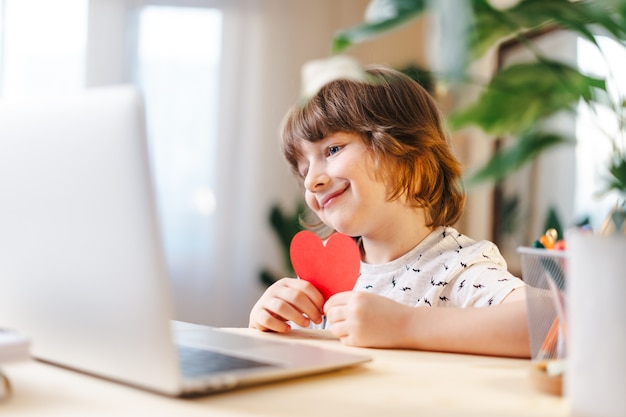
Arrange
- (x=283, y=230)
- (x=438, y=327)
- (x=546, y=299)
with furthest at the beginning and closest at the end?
(x=283, y=230) < (x=438, y=327) < (x=546, y=299)

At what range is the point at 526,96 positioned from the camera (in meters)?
0.62

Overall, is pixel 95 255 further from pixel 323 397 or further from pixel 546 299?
pixel 546 299

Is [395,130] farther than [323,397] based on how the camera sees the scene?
Yes

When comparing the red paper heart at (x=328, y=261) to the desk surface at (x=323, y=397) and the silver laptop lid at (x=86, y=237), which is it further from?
the silver laptop lid at (x=86, y=237)

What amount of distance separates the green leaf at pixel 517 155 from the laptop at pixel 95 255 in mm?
265

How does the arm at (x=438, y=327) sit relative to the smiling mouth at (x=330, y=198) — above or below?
below

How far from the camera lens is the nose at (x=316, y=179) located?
1.40 metres

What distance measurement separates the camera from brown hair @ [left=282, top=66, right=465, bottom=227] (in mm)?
1435

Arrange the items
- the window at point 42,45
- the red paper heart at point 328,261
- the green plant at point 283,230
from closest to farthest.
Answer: the red paper heart at point 328,261 → the window at point 42,45 → the green plant at point 283,230

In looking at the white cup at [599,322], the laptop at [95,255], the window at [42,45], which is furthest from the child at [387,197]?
the window at [42,45]

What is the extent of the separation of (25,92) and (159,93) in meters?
0.66

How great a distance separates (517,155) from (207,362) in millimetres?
370

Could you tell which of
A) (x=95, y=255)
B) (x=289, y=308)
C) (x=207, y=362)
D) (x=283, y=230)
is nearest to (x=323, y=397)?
(x=207, y=362)

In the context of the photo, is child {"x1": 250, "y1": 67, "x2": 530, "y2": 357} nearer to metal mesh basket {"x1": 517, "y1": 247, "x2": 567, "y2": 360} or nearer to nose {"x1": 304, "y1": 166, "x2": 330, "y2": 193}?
nose {"x1": 304, "y1": 166, "x2": 330, "y2": 193}
